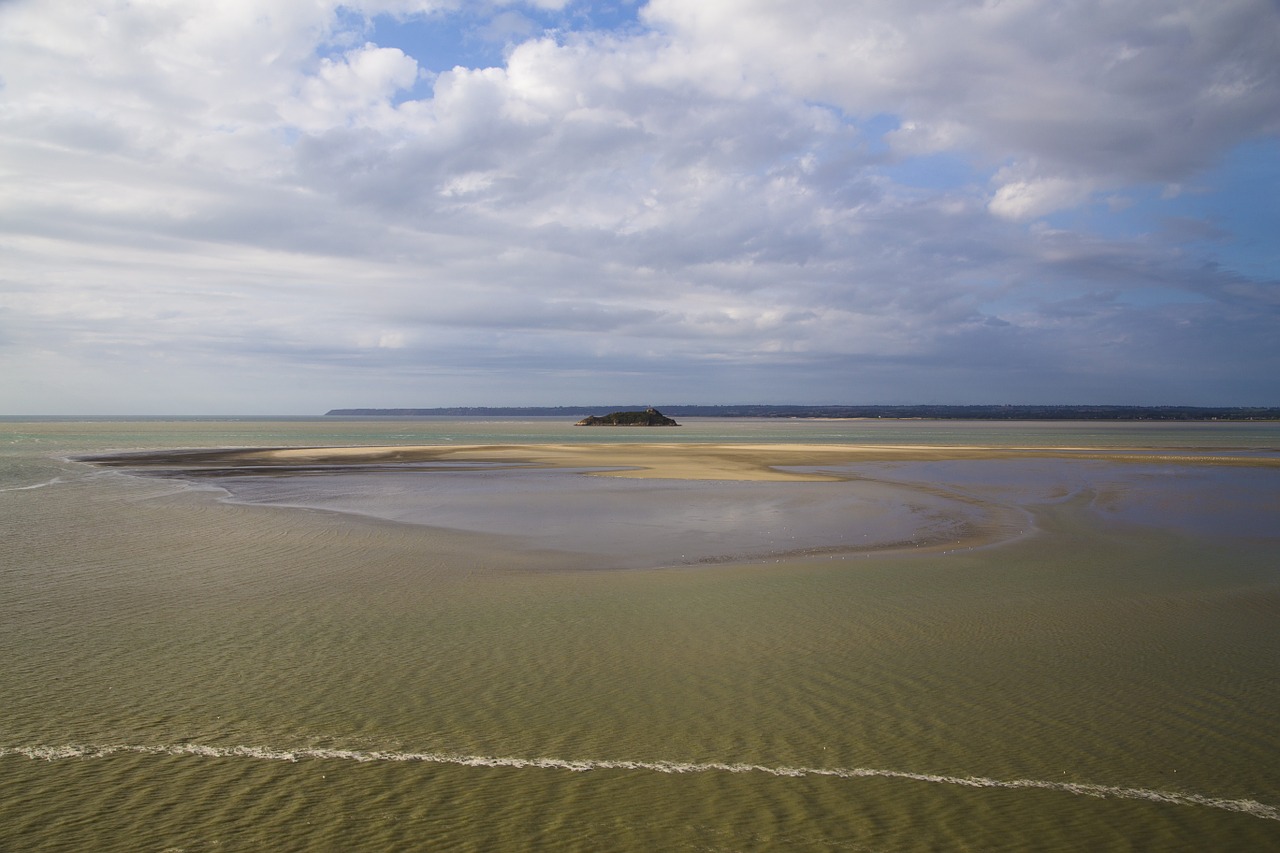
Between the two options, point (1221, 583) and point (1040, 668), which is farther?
point (1221, 583)

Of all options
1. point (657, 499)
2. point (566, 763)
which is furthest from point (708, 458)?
point (566, 763)

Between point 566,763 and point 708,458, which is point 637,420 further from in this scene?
point 566,763

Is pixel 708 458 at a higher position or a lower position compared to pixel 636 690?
higher

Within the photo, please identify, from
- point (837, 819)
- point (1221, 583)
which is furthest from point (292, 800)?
point (1221, 583)

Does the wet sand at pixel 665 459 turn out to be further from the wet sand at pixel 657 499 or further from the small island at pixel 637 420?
the small island at pixel 637 420

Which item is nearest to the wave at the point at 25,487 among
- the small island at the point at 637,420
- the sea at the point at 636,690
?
the sea at the point at 636,690

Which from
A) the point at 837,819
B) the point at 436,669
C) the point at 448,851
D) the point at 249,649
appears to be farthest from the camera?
the point at 249,649

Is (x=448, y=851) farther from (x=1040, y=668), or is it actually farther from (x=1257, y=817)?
(x=1040, y=668)

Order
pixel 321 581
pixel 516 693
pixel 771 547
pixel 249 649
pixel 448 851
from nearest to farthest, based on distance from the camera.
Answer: pixel 448 851
pixel 516 693
pixel 249 649
pixel 321 581
pixel 771 547
